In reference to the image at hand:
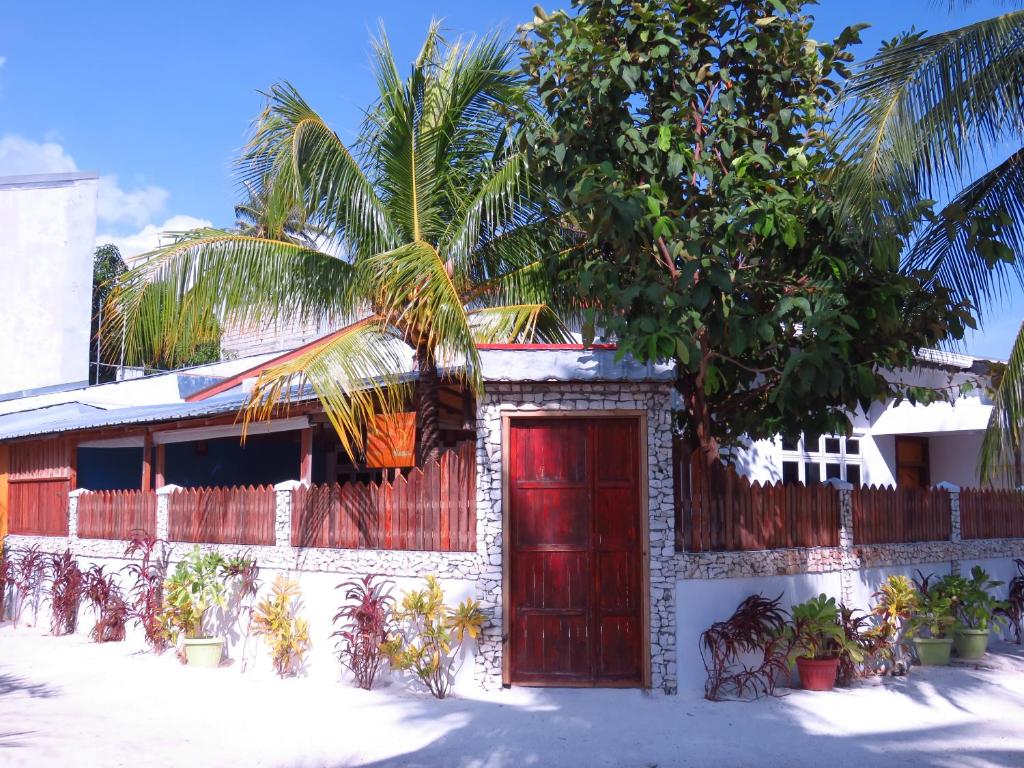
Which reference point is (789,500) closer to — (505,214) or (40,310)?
(505,214)

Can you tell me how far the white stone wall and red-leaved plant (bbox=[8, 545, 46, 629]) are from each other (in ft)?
29.9

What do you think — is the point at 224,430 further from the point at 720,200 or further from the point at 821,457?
the point at 821,457

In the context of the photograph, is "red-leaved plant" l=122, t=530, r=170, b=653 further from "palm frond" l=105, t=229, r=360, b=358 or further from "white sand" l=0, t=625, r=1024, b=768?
"palm frond" l=105, t=229, r=360, b=358

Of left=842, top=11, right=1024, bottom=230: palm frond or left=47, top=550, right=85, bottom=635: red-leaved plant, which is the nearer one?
left=842, top=11, right=1024, bottom=230: palm frond

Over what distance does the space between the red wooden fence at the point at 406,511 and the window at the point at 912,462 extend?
9.15 meters

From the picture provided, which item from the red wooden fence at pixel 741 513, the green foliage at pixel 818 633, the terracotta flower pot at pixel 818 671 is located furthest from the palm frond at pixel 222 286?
the terracotta flower pot at pixel 818 671

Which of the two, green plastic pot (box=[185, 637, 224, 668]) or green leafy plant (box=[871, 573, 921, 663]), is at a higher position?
green leafy plant (box=[871, 573, 921, 663])

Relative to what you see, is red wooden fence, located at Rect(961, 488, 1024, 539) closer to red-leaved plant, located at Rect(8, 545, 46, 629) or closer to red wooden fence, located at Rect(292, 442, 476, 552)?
red wooden fence, located at Rect(292, 442, 476, 552)

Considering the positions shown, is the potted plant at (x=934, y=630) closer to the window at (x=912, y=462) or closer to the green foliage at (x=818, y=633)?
the green foliage at (x=818, y=633)

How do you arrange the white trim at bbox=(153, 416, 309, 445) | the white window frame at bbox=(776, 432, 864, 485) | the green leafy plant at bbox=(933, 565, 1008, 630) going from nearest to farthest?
the green leafy plant at bbox=(933, 565, 1008, 630), the white trim at bbox=(153, 416, 309, 445), the white window frame at bbox=(776, 432, 864, 485)

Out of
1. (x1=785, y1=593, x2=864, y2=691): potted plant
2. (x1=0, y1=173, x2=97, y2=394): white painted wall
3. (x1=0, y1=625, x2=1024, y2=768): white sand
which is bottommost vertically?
(x1=0, y1=625, x2=1024, y2=768): white sand

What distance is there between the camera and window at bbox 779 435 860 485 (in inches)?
558

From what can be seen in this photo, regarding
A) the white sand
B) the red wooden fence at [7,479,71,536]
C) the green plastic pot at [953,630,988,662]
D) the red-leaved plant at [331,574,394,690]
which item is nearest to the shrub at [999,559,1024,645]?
the green plastic pot at [953,630,988,662]

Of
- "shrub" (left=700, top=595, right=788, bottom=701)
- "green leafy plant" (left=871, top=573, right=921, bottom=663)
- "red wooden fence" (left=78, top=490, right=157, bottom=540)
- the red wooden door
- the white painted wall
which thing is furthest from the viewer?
the white painted wall
